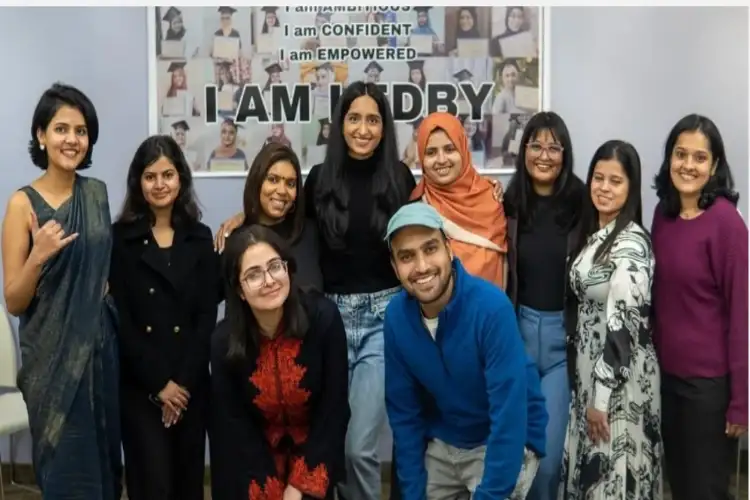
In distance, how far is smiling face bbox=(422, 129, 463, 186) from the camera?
238 cm

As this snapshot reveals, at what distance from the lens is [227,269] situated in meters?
2.00

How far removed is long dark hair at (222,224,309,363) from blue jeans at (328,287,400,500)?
0.36 meters

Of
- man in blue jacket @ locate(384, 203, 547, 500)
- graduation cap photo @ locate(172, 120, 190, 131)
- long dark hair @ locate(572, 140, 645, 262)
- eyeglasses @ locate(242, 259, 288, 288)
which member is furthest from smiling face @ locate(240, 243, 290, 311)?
graduation cap photo @ locate(172, 120, 190, 131)

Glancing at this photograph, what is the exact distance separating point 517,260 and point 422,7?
51.6 inches

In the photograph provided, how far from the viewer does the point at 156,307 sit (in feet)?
7.49

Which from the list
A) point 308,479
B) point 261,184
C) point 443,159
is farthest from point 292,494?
point 443,159

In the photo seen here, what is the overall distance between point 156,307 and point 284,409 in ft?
1.73

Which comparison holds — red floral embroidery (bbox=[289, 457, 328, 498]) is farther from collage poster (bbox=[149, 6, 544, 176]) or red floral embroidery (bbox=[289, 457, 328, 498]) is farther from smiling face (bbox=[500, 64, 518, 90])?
smiling face (bbox=[500, 64, 518, 90])

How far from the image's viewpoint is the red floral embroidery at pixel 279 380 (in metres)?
2.04

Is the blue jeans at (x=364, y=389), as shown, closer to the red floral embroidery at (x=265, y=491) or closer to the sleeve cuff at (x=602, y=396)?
the red floral embroidery at (x=265, y=491)

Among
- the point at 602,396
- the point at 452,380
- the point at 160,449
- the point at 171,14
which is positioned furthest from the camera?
the point at 171,14

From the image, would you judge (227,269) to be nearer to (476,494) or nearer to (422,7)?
(476,494)

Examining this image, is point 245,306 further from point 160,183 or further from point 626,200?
point 626,200

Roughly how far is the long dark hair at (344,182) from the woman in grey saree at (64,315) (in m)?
0.66
